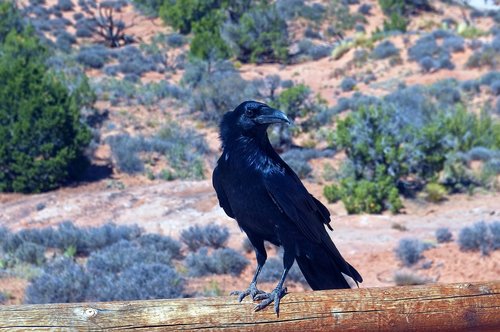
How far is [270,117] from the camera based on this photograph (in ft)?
11.9

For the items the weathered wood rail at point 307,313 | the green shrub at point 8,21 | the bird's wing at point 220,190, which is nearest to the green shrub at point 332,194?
the bird's wing at point 220,190

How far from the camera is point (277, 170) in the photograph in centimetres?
356

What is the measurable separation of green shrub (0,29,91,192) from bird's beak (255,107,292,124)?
14.8m

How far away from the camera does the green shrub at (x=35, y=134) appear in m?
17.7

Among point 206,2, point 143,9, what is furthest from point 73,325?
point 143,9

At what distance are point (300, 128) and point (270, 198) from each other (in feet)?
61.7

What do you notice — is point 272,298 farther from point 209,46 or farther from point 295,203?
point 209,46

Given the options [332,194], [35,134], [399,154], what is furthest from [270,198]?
[35,134]

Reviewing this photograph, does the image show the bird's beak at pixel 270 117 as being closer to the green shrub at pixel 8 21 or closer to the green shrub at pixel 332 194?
the green shrub at pixel 332 194

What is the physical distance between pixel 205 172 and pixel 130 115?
648 cm

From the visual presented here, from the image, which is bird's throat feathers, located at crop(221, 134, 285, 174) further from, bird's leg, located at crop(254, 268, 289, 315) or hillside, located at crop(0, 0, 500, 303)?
hillside, located at crop(0, 0, 500, 303)

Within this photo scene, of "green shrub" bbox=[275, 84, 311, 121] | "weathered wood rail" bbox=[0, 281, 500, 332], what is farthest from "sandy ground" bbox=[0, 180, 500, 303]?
"weathered wood rail" bbox=[0, 281, 500, 332]

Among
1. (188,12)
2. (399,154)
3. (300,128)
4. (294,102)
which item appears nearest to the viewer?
(399,154)

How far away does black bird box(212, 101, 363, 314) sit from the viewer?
3.55 m
